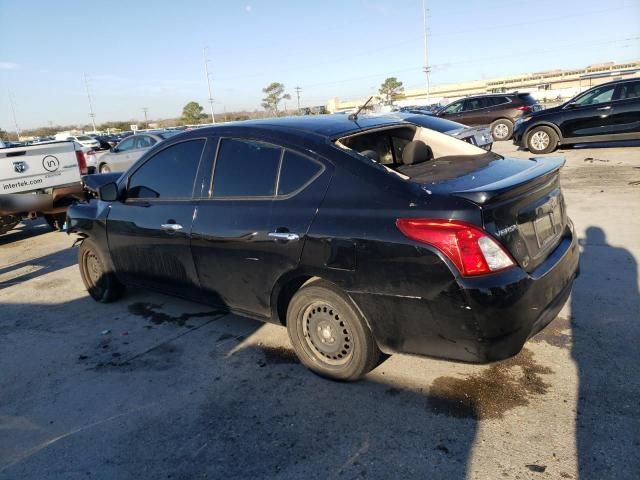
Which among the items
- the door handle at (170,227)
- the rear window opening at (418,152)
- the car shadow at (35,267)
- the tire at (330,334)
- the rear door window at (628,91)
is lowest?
the car shadow at (35,267)

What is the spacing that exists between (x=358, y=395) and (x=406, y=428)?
45 cm

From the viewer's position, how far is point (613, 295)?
13.8 ft

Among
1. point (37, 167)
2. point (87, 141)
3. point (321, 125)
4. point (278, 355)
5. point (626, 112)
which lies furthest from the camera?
point (87, 141)

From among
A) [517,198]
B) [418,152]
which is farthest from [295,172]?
[517,198]

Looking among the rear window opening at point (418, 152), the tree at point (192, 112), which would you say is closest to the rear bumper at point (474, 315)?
the rear window opening at point (418, 152)

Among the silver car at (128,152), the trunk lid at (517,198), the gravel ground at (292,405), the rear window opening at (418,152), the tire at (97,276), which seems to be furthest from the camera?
the silver car at (128,152)

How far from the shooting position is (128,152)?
15156mm

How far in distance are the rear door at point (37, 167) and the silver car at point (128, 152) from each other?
5.86 meters

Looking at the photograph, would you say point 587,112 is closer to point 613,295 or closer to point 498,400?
point 613,295

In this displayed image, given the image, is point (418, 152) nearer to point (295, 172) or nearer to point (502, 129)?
point (295, 172)

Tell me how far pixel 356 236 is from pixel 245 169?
117cm

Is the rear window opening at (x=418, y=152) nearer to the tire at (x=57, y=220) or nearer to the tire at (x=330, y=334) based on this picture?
the tire at (x=330, y=334)

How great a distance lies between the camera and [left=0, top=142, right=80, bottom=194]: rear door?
786 cm

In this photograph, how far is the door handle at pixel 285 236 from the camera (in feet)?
10.3
